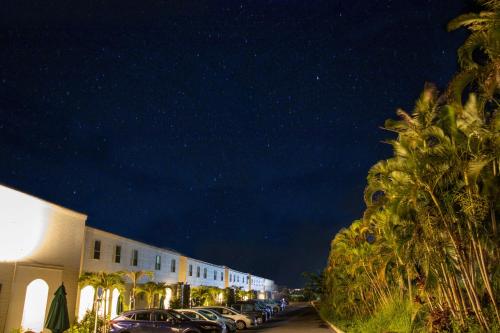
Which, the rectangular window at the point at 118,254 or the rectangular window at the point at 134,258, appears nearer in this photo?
the rectangular window at the point at 118,254

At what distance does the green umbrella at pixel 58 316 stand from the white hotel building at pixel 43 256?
1216 mm

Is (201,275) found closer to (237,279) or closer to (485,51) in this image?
(237,279)

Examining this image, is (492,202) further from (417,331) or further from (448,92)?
(417,331)

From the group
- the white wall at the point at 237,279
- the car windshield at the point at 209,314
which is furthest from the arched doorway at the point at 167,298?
the white wall at the point at 237,279

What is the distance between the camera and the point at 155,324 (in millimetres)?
19031

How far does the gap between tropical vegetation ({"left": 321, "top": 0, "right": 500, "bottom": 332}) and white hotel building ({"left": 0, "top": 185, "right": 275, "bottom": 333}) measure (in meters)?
13.4

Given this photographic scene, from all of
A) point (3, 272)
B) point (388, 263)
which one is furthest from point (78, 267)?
point (388, 263)

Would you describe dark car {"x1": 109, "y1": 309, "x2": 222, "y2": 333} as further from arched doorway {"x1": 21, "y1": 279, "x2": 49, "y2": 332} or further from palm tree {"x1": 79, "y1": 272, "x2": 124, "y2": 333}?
arched doorway {"x1": 21, "y1": 279, "x2": 49, "y2": 332}

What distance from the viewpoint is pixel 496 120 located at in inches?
357

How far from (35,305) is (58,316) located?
2.04 m

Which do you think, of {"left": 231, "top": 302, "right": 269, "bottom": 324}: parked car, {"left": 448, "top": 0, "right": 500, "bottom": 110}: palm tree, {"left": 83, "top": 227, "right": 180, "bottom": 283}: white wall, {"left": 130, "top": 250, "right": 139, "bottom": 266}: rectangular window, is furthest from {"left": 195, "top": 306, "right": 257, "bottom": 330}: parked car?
{"left": 448, "top": 0, "right": 500, "bottom": 110}: palm tree

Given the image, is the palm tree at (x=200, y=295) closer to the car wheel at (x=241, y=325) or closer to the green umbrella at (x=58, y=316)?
the car wheel at (x=241, y=325)

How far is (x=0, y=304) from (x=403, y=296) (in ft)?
53.7

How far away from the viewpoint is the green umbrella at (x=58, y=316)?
55.6 ft
